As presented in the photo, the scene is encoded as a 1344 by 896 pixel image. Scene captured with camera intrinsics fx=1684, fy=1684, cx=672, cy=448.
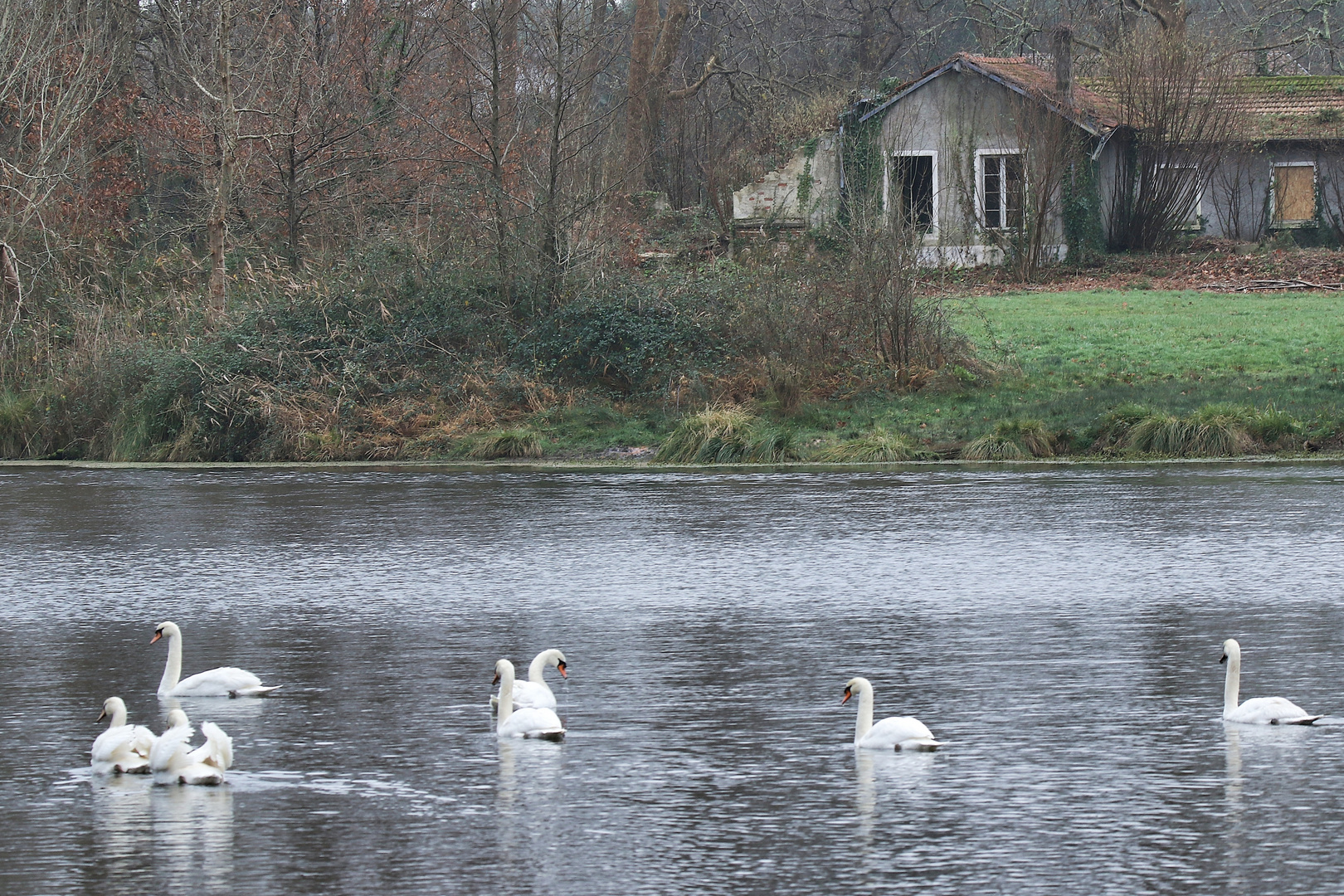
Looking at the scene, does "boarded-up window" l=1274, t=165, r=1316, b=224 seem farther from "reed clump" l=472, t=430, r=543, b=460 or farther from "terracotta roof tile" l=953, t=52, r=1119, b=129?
"reed clump" l=472, t=430, r=543, b=460

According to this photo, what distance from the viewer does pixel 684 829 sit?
24.0 feet

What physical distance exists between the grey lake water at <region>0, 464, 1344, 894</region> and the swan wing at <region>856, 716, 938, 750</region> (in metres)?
0.06

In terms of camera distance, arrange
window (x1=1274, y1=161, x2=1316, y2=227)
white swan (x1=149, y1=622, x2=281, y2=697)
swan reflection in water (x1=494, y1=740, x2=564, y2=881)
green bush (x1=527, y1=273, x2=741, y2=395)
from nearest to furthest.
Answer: swan reflection in water (x1=494, y1=740, x2=564, y2=881), white swan (x1=149, y1=622, x2=281, y2=697), green bush (x1=527, y1=273, x2=741, y2=395), window (x1=1274, y1=161, x2=1316, y2=227)

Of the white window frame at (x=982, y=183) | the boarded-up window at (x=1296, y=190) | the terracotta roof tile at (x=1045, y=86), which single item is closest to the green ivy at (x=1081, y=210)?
the terracotta roof tile at (x=1045, y=86)

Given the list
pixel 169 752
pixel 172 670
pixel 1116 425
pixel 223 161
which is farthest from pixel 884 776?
pixel 223 161

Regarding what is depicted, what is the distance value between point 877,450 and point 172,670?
45.8 ft

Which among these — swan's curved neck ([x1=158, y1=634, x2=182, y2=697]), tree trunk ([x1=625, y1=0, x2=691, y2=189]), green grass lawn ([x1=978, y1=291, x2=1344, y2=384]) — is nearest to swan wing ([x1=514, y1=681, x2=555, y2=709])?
swan's curved neck ([x1=158, y1=634, x2=182, y2=697])

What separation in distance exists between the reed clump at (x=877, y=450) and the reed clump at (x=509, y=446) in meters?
4.18

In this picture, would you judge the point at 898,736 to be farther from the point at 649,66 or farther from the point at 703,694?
the point at 649,66

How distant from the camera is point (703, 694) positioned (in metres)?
9.79

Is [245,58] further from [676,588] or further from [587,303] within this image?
[676,588]

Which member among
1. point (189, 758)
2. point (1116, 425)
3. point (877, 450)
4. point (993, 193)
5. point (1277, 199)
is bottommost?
point (189, 758)

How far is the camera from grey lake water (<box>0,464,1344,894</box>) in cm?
696

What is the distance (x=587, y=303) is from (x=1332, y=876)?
20.5 metres
